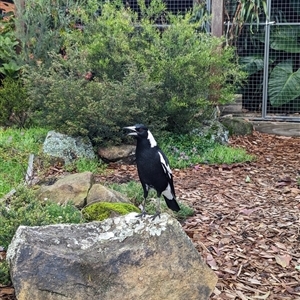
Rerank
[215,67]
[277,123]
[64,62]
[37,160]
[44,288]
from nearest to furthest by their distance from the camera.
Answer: [44,288] < [37,160] < [64,62] < [215,67] < [277,123]

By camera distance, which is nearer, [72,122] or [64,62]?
[72,122]

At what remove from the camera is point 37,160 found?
21.0 ft

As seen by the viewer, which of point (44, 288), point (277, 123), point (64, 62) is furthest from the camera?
point (277, 123)

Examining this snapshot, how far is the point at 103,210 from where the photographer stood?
430 cm

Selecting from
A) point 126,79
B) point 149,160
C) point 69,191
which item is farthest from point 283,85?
point 149,160

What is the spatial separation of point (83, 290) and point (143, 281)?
13.3 inches

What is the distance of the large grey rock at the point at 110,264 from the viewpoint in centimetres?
306

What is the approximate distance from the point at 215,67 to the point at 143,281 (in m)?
5.25

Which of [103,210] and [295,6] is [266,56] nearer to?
[295,6]

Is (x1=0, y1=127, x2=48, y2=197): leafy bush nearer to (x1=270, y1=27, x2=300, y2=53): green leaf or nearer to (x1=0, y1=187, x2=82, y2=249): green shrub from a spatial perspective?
(x1=0, y1=187, x2=82, y2=249): green shrub

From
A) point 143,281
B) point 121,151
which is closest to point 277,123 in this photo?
point 121,151

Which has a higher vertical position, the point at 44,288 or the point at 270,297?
the point at 44,288

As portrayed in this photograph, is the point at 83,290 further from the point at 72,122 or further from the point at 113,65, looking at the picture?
the point at 113,65

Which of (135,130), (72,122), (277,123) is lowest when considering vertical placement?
(277,123)
